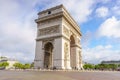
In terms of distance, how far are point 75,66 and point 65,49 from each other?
8225mm

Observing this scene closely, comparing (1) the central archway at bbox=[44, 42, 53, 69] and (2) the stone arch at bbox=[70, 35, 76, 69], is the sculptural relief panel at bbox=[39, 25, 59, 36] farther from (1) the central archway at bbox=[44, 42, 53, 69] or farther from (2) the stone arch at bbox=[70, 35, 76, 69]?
(2) the stone arch at bbox=[70, 35, 76, 69]

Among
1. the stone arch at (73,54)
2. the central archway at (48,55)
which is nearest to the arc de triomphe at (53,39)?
the central archway at (48,55)

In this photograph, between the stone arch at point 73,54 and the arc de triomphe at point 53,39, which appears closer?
the arc de triomphe at point 53,39

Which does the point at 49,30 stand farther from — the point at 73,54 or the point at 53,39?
the point at 73,54

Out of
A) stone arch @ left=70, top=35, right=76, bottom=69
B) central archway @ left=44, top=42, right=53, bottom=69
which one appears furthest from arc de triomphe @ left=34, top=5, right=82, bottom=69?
stone arch @ left=70, top=35, right=76, bottom=69

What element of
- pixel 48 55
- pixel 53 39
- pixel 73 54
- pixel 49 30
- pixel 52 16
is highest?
pixel 52 16

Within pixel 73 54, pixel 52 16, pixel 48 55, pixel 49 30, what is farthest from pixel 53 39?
pixel 73 54

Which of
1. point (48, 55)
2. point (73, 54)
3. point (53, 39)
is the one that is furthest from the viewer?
point (73, 54)

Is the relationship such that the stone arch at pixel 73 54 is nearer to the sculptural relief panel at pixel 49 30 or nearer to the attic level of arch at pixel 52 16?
the attic level of arch at pixel 52 16

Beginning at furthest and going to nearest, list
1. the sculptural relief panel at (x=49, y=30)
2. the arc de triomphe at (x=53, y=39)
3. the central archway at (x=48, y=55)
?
the central archway at (x=48, y=55), the sculptural relief panel at (x=49, y=30), the arc de triomphe at (x=53, y=39)

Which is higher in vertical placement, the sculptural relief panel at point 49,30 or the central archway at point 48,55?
the sculptural relief panel at point 49,30

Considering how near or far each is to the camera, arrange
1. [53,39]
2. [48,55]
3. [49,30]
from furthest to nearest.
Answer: [48,55]
[49,30]
[53,39]

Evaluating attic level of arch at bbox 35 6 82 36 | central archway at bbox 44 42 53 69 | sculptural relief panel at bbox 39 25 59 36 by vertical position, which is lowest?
central archway at bbox 44 42 53 69

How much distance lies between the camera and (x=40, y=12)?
101 feet
